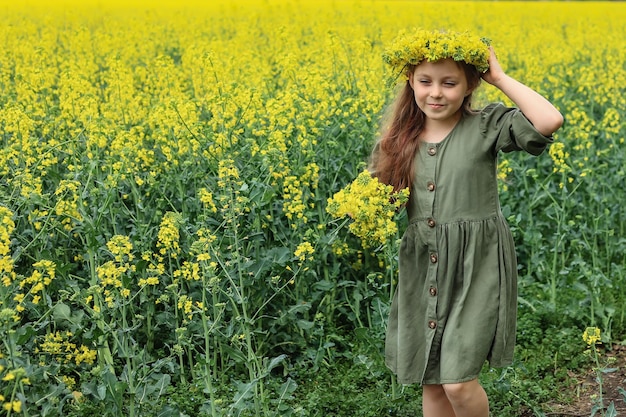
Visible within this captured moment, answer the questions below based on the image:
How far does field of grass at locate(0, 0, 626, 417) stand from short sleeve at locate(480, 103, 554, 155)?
0.37 metres

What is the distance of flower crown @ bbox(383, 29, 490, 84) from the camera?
128 inches

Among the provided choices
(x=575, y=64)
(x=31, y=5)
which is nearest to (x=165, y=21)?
(x=31, y=5)

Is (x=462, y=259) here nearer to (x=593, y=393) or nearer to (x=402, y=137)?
(x=402, y=137)

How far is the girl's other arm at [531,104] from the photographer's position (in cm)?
317

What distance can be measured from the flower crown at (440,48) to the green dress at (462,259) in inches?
7.8

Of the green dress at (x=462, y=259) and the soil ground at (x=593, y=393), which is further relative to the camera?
the soil ground at (x=593, y=393)

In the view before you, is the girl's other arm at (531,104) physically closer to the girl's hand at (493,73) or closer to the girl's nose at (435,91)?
the girl's hand at (493,73)

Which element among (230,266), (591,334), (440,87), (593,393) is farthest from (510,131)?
(593,393)

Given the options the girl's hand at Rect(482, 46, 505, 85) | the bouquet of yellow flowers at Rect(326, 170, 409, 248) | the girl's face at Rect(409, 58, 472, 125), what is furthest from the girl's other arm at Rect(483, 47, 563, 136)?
the bouquet of yellow flowers at Rect(326, 170, 409, 248)

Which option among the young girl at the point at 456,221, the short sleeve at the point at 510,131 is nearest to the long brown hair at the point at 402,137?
the young girl at the point at 456,221

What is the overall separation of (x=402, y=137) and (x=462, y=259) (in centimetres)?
49

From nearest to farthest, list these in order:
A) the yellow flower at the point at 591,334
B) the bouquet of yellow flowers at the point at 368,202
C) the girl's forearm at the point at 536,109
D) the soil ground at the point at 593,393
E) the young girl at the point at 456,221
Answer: the girl's forearm at the point at 536,109 < the young girl at the point at 456,221 < the bouquet of yellow flowers at the point at 368,202 < the yellow flower at the point at 591,334 < the soil ground at the point at 593,393

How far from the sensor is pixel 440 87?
3.35 metres

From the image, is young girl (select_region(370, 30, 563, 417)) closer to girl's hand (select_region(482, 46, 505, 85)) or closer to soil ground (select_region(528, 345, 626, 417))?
girl's hand (select_region(482, 46, 505, 85))
